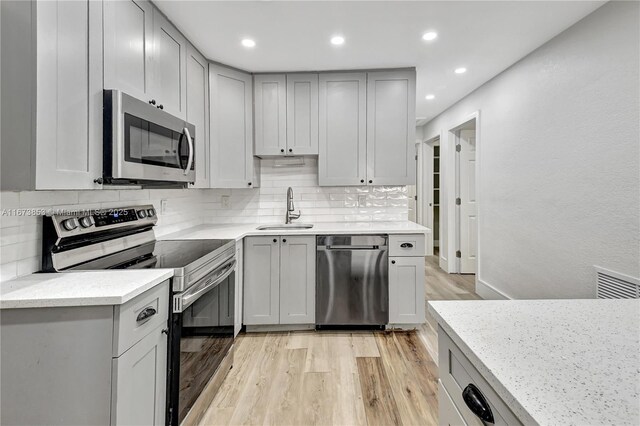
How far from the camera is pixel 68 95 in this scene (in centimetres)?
120

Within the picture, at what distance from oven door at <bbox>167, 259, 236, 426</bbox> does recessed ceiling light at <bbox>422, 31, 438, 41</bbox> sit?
223 cm

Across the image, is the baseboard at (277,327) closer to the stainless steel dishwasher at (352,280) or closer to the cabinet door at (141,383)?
the stainless steel dishwasher at (352,280)

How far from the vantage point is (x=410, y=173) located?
115 inches

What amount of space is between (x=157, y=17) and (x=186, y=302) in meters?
1.80

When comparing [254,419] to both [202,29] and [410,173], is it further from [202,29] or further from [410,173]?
[202,29]

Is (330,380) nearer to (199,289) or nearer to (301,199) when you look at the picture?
(199,289)

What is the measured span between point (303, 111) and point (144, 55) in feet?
4.80

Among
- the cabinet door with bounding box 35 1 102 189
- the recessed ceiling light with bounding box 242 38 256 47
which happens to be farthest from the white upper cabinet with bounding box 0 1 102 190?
the recessed ceiling light with bounding box 242 38 256 47

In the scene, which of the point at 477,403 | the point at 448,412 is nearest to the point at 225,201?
the point at 448,412

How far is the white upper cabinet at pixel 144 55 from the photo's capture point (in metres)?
1.48

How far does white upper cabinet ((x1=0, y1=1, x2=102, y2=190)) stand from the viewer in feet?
3.48

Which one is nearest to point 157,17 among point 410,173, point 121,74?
point 121,74

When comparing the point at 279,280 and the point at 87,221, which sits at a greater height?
the point at 87,221

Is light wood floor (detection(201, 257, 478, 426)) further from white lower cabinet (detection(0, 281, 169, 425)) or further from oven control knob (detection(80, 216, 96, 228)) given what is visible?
oven control knob (detection(80, 216, 96, 228))
